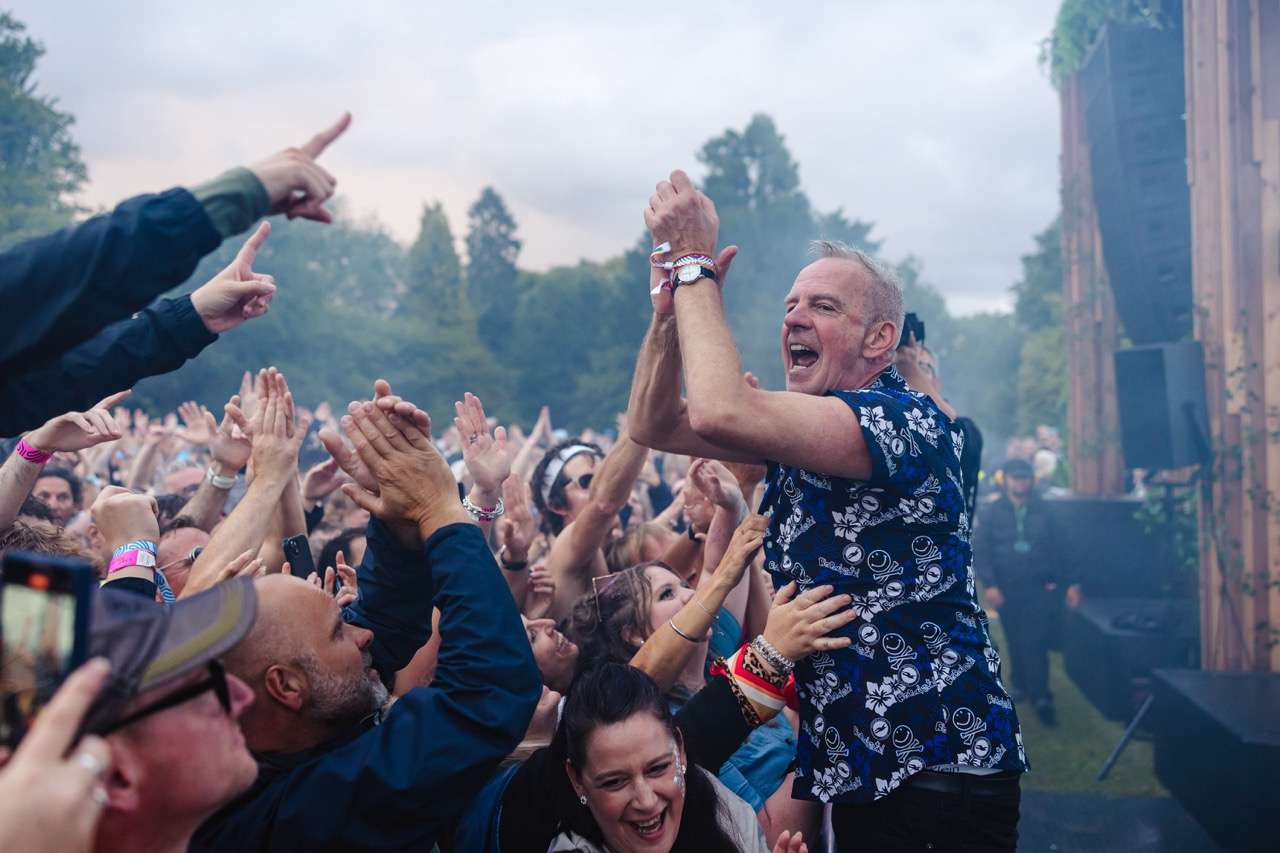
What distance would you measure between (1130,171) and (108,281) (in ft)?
30.9

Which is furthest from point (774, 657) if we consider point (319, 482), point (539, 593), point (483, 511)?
point (319, 482)

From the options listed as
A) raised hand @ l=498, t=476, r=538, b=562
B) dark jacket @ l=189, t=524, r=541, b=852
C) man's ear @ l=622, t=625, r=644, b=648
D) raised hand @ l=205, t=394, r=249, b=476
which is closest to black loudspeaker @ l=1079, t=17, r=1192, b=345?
raised hand @ l=498, t=476, r=538, b=562

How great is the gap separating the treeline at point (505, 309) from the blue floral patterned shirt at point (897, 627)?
30.1 metres

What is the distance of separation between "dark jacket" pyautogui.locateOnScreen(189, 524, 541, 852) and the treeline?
30035mm

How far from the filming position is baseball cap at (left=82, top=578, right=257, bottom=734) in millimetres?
1265

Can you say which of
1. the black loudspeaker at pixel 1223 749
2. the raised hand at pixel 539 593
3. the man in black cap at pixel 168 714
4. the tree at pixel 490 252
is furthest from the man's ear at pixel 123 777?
the tree at pixel 490 252

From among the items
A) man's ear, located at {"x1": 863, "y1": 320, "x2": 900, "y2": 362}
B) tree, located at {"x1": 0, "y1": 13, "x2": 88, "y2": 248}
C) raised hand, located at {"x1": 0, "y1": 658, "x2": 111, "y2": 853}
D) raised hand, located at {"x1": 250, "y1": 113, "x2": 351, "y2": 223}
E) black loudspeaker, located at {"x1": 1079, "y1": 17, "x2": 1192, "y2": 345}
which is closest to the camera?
raised hand, located at {"x1": 0, "y1": 658, "x2": 111, "y2": 853}

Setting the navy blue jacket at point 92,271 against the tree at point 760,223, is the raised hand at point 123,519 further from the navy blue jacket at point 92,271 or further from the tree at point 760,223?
the tree at point 760,223

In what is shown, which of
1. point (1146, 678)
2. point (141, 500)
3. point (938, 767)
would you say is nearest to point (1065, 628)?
point (1146, 678)

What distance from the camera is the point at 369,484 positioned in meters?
2.13

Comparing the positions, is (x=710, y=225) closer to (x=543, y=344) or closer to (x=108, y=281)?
(x=108, y=281)

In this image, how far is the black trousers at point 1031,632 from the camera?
26.6ft

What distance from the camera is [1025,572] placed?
28.1 feet

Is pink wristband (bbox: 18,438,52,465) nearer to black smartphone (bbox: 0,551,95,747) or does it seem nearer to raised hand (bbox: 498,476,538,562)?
raised hand (bbox: 498,476,538,562)
